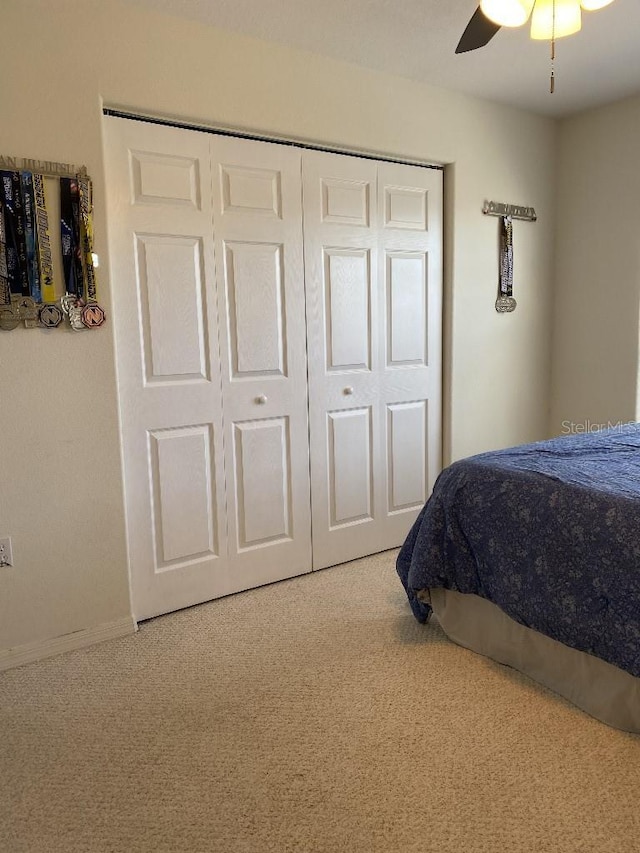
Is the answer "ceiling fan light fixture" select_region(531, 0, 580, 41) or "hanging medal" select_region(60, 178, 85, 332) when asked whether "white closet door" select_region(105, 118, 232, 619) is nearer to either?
"hanging medal" select_region(60, 178, 85, 332)

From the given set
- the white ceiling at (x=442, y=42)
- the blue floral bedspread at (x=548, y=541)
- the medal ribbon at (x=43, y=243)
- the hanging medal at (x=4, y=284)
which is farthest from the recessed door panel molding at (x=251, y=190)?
the blue floral bedspread at (x=548, y=541)

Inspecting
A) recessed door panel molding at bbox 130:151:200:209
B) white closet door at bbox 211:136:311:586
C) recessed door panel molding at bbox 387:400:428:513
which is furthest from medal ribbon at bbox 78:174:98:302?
recessed door panel molding at bbox 387:400:428:513

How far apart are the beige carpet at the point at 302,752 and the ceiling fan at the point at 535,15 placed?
2.06m

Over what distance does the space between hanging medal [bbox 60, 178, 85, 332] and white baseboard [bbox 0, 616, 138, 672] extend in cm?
118

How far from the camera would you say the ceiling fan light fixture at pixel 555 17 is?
1.79 m

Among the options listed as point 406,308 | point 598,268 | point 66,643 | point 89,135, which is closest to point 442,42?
point 406,308

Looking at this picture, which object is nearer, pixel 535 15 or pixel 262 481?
pixel 535 15

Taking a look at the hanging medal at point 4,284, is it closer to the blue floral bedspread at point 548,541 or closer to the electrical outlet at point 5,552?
the electrical outlet at point 5,552

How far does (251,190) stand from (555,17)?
1.31m

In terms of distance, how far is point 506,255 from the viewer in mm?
3467

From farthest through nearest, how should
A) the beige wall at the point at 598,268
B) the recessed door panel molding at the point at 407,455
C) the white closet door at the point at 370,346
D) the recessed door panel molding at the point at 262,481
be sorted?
the beige wall at the point at 598,268
the recessed door panel molding at the point at 407,455
the white closet door at the point at 370,346
the recessed door panel molding at the point at 262,481

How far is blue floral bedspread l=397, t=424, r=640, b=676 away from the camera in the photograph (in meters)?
1.75

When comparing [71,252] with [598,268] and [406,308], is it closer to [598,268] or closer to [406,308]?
[406,308]

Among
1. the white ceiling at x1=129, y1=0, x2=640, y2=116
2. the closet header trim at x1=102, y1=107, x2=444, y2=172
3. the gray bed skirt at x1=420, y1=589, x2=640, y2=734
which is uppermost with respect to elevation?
Result: the white ceiling at x1=129, y1=0, x2=640, y2=116
